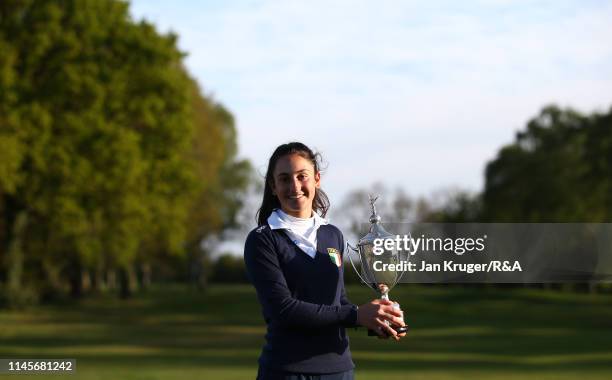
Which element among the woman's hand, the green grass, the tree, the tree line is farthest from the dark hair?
the tree

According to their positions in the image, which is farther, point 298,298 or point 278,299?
point 298,298

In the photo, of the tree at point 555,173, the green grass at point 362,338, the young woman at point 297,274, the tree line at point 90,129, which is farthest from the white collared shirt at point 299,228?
the tree at point 555,173

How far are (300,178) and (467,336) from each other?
93.9 feet

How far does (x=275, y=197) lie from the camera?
437 centimetres

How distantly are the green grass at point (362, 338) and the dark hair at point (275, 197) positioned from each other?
1380 cm

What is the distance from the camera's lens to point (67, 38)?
3738cm

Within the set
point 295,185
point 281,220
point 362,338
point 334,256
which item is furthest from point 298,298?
point 362,338

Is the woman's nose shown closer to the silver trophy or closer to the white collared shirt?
the white collared shirt

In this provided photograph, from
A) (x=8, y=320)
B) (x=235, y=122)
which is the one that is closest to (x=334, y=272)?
(x=8, y=320)

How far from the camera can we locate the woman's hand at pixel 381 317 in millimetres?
3877

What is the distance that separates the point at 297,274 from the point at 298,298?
0.10m

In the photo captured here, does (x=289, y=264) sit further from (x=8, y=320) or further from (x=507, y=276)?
(x=8, y=320)

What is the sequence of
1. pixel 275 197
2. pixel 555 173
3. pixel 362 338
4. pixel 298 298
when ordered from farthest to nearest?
pixel 555 173 < pixel 362 338 < pixel 275 197 < pixel 298 298

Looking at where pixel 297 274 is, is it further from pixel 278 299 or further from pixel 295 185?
pixel 295 185
